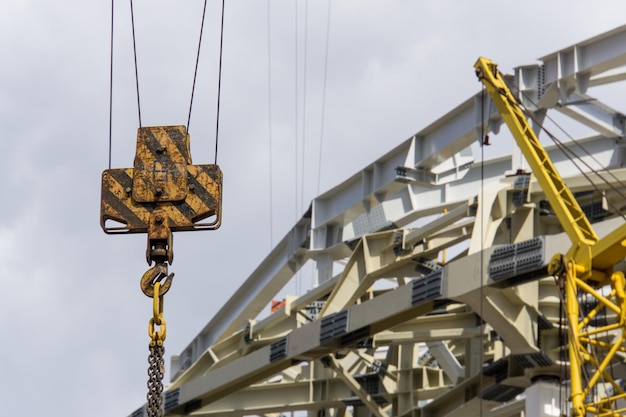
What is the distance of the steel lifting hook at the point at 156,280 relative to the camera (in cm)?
1519

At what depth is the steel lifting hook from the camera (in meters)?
15.2

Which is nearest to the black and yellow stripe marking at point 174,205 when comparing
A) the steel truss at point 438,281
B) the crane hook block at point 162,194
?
the crane hook block at point 162,194

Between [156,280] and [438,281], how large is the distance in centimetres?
1139

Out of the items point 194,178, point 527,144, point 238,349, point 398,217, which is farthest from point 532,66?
point 194,178

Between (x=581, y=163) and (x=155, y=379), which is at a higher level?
(x=581, y=163)

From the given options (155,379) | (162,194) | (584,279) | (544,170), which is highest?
(544,170)

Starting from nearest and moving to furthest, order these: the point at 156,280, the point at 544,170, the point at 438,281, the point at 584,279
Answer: the point at 156,280, the point at 438,281, the point at 584,279, the point at 544,170

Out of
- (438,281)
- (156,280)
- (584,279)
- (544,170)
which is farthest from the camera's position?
(544,170)

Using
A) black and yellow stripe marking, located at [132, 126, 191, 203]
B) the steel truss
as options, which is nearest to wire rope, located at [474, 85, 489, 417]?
the steel truss

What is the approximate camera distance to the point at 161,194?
1552 centimetres

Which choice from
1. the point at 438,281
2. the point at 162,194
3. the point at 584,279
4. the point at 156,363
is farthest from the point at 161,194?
the point at 584,279

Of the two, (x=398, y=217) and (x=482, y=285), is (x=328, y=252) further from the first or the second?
(x=482, y=285)

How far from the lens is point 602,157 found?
29.1 m

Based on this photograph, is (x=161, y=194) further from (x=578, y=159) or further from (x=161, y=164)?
(x=578, y=159)
